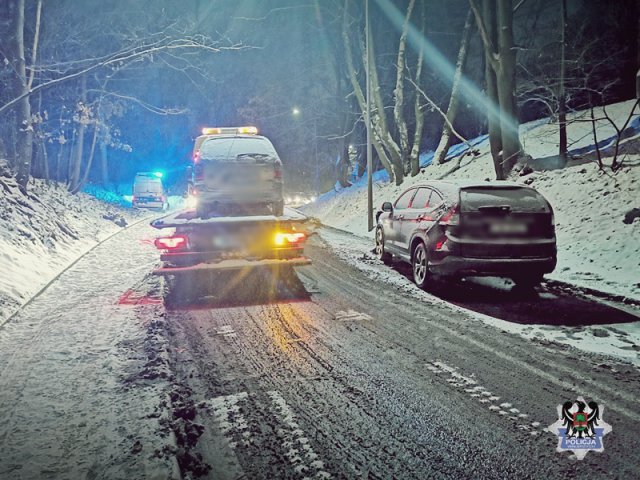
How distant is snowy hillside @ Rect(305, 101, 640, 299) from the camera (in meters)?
7.82

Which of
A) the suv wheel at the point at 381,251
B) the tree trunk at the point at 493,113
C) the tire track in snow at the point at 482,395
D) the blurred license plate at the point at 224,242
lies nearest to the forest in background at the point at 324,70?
the tree trunk at the point at 493,113

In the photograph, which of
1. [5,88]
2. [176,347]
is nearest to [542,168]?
[176,347]

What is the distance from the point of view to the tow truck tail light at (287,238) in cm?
699

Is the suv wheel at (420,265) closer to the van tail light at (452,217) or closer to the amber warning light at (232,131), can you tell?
the van tail light at (452,217)

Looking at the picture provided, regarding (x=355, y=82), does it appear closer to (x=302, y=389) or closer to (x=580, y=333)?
(x=580, y=333)

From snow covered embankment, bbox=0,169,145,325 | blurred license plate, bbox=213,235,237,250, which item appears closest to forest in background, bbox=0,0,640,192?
snow covered embankment, bbox=0,169,145,325

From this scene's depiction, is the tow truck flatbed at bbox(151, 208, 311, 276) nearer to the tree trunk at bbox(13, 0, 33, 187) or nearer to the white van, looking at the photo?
the tree trunk at bbox(13, 0, 33, 187)

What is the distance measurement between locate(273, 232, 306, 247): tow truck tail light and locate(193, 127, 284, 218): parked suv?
1608 millimetres

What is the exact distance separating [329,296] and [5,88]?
58.9 feet

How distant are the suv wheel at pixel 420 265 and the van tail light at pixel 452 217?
2.19 feet

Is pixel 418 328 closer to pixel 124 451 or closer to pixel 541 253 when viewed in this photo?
pixel 541 253

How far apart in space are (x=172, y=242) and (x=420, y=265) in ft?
13.6

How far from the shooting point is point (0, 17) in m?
14.4

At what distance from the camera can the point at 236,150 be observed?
28.6 feet
